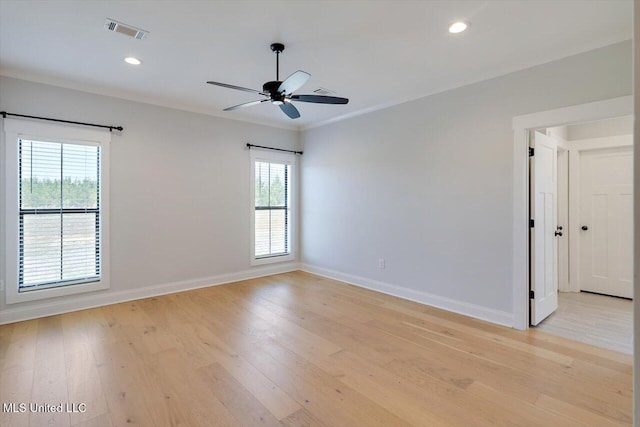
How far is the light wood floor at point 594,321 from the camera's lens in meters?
3.04

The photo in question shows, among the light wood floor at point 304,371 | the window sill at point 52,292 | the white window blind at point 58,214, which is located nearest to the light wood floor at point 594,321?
the light wood floor at point 304,371

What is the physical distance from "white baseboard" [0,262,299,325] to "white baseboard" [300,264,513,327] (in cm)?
148

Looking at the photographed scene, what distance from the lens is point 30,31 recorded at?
2.64 m

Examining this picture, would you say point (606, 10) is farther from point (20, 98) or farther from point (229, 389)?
point (20, 98)

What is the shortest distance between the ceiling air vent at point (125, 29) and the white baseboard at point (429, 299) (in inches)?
157

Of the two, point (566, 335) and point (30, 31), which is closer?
point (30, 31)

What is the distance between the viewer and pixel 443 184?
3.92 meters

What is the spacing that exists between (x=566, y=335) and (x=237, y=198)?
179 inches

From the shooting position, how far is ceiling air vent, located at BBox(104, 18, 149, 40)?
2521 millimetres

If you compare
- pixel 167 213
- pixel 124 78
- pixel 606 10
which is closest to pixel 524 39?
pixel 606 10

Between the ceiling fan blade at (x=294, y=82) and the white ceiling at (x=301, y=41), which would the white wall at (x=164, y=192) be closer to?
the white ceiling at (x=301, y=41)

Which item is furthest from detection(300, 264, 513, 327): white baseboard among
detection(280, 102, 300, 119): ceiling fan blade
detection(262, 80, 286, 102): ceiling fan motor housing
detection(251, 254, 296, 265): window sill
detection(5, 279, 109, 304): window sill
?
detection(5, 279, 109, 304): window sill

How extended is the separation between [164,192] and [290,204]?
2226 mm

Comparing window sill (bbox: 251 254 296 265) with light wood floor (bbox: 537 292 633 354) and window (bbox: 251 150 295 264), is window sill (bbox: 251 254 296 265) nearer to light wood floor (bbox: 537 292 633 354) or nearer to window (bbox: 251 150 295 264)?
window (bbox: 251 150 295 264)
